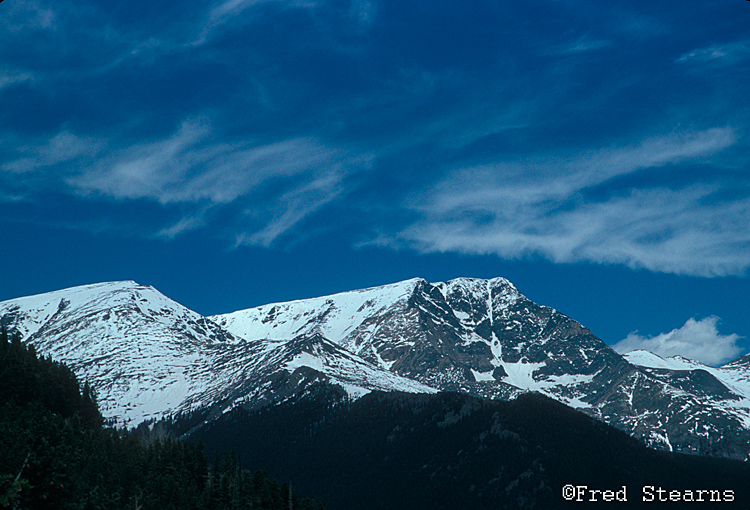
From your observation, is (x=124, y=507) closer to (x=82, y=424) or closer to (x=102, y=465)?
(x=102, y=465)

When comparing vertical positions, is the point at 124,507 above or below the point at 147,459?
below

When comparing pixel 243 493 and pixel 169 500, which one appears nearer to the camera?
pixel 169 500

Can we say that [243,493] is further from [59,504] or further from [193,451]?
[59,504]

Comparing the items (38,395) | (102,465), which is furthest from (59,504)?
(38,395)

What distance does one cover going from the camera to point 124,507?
145 metres

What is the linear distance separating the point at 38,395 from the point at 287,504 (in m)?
67.6

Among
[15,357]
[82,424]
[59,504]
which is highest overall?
[15,357]

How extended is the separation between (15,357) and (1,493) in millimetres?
144841

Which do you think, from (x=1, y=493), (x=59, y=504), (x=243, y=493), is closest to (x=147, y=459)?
(x=243, y=493)

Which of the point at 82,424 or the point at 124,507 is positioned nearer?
the point at 124,507

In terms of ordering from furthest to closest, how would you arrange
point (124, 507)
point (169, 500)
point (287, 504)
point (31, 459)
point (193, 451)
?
point (193, 451) < point (287, 504) < point (169, 500) < point (124, 507) < point (31, 459)

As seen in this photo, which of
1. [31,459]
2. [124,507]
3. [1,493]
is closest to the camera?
[1,493]

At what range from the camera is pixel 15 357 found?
19588 cm

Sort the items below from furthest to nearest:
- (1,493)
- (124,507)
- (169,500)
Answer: (169,500) → (124,507) → (1,493)
